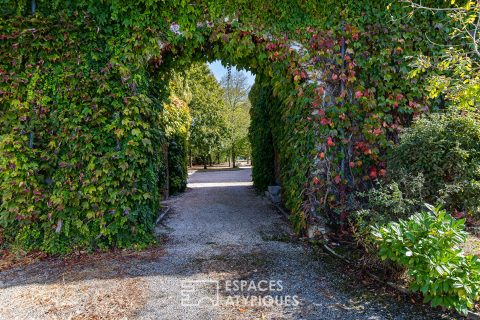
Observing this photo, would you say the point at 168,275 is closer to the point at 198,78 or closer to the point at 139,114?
the point at 139,114

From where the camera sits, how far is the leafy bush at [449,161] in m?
3.47

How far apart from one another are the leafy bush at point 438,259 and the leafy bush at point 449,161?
117 centimetres

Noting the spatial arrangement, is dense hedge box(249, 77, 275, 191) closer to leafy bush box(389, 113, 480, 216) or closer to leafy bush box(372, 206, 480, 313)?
leafy bush box(389, 113, 480, 216)

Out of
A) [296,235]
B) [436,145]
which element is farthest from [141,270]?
[436,145]

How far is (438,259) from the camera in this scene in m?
2.26

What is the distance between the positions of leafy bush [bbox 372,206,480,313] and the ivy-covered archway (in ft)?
6.43

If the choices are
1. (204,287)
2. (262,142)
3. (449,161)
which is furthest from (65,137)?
(262,142)

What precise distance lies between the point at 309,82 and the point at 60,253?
439 centimetres

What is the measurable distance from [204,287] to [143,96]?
2780mm

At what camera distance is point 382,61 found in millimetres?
4512

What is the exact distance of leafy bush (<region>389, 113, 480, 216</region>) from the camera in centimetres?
347

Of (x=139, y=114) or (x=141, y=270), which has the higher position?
(x=139, y=114)

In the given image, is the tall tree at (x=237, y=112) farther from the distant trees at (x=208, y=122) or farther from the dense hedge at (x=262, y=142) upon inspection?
the dense hedge at (x=262, y=142)

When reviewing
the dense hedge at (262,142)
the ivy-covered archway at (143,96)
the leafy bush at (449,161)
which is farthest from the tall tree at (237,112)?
the leafy bush at (449,161)
